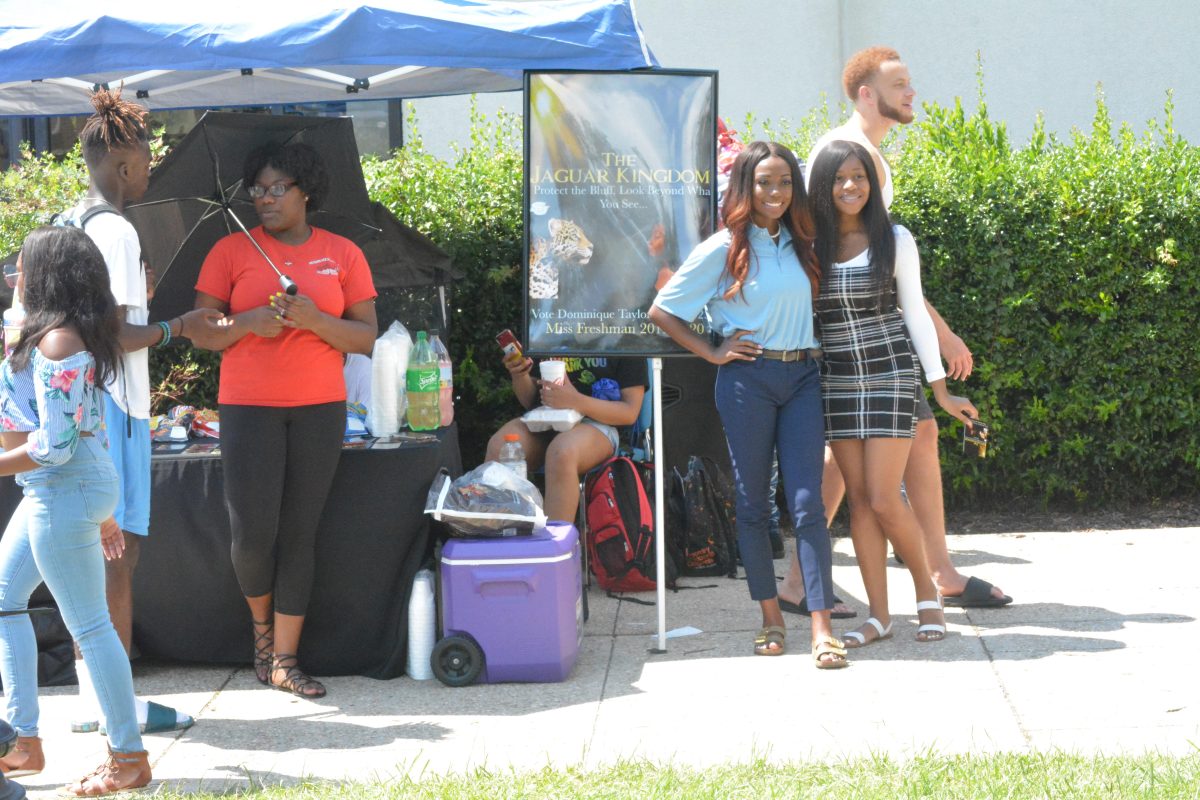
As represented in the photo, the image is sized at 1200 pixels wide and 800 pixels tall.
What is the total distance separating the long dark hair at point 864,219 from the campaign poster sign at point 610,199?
1.41ft

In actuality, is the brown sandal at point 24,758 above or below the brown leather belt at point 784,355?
below

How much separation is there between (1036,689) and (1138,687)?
0.33 metres

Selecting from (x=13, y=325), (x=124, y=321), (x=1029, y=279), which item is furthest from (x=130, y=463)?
(x=1029, y=279)

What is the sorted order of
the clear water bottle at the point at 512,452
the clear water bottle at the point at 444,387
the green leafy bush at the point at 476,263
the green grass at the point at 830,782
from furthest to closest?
the green leafy bush at the point at 476,263, the clear water bottle at the point at 512,452, the clear water bottle at the point at 444,387, the green grass at the point at 830,782

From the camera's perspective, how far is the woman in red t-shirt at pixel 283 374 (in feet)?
15.9

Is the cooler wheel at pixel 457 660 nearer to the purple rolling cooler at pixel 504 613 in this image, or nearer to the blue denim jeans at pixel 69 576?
the purple rolling cooler at pixel 504 613

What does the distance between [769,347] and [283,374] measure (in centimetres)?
173

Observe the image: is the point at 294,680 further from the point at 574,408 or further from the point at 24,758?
the point at 574,408

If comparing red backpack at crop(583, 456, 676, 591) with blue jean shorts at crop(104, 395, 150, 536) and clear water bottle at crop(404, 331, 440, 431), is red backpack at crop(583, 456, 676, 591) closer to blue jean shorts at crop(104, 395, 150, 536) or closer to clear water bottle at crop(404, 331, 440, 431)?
clear water bottle at crop(404, 331, 440, 431)

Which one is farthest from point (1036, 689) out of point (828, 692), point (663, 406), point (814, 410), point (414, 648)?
point (663, 406)

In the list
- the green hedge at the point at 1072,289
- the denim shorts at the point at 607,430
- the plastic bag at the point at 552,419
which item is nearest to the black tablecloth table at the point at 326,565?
the plastic bag at the point at 552,419

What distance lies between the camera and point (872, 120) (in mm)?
5703

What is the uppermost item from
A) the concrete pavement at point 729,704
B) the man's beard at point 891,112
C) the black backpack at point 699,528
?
the man's beard at point 891,112

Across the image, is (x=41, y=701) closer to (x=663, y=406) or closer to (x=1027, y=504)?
(x=663, y=406)
